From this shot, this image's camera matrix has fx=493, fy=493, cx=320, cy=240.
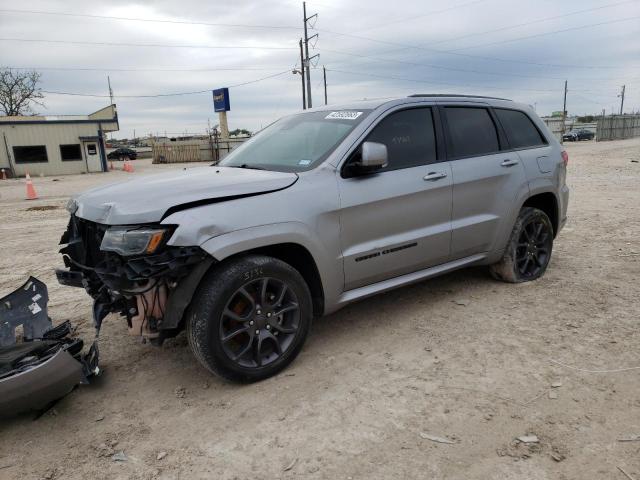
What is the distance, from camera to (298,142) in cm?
397

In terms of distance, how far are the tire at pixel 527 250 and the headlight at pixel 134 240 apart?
3.39 meters

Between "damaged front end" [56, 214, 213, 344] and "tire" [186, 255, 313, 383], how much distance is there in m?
0.12

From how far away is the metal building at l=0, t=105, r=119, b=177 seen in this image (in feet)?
98.7

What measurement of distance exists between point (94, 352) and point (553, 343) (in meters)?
3.24

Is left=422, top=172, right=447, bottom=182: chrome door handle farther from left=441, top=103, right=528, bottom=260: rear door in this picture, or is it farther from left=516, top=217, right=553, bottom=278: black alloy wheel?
left=516, top=217, right=553, bottom=278: black alloy wheel

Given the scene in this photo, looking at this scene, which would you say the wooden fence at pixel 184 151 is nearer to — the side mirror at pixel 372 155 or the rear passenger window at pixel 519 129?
the rear passenger window at pixel 519 129

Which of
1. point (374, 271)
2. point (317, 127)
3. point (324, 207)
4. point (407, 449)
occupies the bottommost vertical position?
point (407, 449)

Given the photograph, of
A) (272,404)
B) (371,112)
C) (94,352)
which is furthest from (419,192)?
(94,352)

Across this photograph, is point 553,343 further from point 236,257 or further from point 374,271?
point 236,257

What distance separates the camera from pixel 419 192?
3.90 meters

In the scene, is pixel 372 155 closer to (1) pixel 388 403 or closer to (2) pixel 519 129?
(1) pixel 388 403

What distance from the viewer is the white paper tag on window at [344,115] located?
386 centimetres

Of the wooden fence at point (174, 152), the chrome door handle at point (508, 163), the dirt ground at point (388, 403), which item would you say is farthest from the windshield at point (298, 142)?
the wooden fence at point (174, 152)

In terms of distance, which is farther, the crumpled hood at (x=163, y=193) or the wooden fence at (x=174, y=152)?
the wooden fence at (x=174, y=152)
